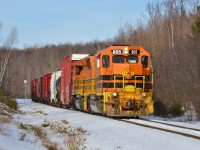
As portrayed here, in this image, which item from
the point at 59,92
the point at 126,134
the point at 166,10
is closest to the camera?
the point at 126,134

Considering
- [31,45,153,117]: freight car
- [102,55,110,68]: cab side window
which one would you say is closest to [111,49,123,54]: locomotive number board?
[31,45,153,117]: freight car

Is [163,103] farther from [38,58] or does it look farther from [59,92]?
[38,58]

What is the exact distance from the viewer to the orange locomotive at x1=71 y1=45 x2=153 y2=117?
54.7 ft

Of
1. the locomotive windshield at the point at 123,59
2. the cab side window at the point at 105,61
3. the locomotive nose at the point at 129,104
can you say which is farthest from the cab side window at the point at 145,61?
the locomotive nose at the point at 129,104

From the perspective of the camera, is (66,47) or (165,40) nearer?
(165,40)

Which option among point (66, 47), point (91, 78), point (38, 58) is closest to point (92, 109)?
point (91, 78)

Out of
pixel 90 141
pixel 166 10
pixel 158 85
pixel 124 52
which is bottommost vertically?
pixel 90 141

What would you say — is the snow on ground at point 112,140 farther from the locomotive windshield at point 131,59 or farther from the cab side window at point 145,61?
the cab side window at point 145,61

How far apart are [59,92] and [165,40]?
19340 millimetres

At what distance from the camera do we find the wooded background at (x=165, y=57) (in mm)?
21094

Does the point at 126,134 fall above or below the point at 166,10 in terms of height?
below

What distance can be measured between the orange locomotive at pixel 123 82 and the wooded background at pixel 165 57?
4.14 m

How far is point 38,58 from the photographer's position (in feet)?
402

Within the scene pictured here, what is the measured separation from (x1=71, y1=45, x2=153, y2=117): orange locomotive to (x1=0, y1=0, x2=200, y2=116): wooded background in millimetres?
4143
